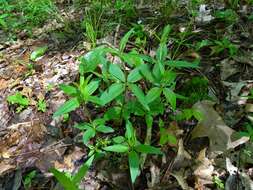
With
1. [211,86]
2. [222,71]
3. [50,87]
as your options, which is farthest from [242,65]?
[50,87]

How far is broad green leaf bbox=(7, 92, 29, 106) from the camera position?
2434mm

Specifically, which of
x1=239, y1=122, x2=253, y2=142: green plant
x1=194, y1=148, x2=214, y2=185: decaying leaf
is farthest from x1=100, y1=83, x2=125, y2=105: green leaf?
x1=239, y1=122, x2=253, y2=142: green plant

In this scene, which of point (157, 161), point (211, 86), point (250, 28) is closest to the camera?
point (157, 161)

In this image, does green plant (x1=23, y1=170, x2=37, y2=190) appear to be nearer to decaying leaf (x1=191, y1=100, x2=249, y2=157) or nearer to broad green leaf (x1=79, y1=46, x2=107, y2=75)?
broad green leaf (x1=79, y1=46, x2=107, y2=75)

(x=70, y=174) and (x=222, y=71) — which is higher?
(x=222, y=71)

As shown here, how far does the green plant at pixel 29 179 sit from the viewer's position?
75.6 inches

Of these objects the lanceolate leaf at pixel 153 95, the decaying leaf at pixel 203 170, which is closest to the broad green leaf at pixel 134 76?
the lanceolate leaf at pixel 153 95

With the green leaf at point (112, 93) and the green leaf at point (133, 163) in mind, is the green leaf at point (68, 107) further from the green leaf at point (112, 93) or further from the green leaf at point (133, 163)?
the green leaf at point (133, 163)

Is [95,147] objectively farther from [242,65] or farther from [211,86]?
[242,65]

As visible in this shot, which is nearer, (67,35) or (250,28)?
(250,28)

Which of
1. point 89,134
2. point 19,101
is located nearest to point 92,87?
point 89,134

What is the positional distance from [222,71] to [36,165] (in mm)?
1330

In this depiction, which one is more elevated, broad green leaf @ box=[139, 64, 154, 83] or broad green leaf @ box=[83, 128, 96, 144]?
broad green leaf @ box=[139, 64, 154, 83]

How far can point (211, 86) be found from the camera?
2270 millimetres
